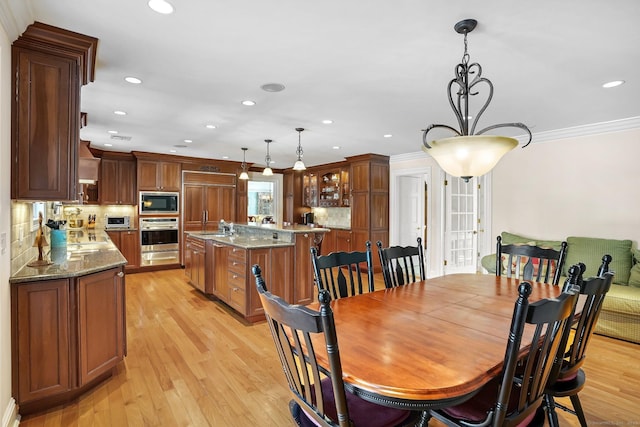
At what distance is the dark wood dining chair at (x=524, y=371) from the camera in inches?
43.1

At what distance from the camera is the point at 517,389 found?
1.54 m

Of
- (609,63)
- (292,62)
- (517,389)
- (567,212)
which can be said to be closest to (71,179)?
(292,62)

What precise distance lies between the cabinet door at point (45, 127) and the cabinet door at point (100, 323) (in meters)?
0.64

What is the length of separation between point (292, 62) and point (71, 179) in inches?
70.1

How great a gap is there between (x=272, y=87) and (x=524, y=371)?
2.72 meters

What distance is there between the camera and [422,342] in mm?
1414

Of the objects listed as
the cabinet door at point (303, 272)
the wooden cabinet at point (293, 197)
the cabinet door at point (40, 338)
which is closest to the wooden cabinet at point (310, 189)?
the wooden cabinet at point (293, 197)

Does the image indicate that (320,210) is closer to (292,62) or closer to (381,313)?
(292,62)

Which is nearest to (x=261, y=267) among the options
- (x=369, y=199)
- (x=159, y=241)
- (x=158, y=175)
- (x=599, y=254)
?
(x=369, y=199)

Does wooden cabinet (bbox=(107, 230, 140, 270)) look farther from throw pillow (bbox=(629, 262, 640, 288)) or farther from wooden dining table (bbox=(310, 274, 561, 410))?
throw pillow (bbox=(629, 262, 640, 288))

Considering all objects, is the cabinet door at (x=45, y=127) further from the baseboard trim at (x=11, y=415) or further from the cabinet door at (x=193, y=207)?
the cabinet door at (x=193, y=207)

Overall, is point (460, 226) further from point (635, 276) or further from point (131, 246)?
point (131, 246)

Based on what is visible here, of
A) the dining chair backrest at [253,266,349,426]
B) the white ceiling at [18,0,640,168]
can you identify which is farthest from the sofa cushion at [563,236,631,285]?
the dining chair backrest at [253,266,349,426]

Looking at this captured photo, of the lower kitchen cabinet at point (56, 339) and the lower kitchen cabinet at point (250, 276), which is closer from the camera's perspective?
the lower kitchen cabinet at point (56, 339)
